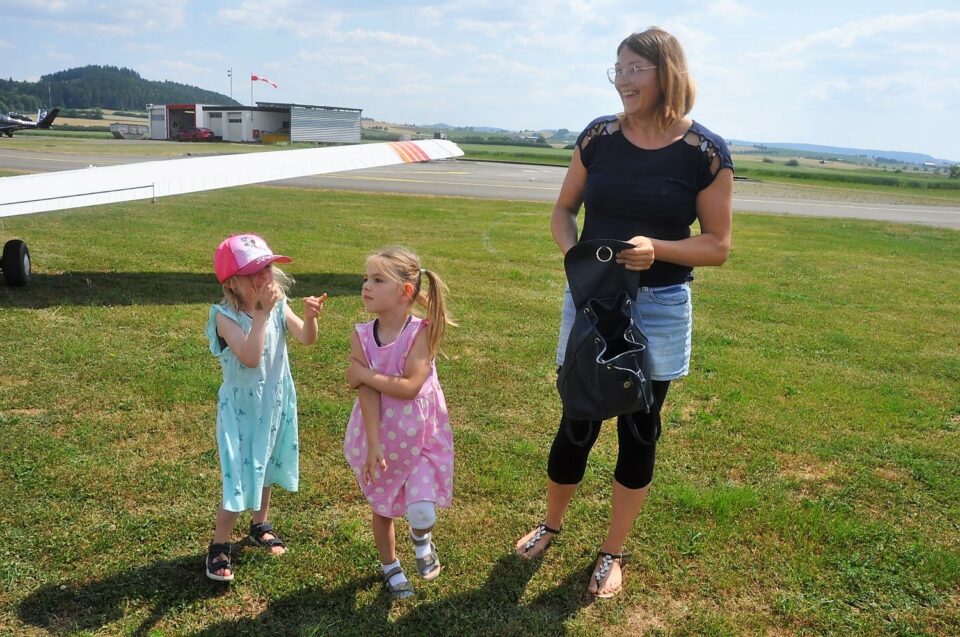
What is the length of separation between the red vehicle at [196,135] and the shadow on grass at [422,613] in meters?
63.7

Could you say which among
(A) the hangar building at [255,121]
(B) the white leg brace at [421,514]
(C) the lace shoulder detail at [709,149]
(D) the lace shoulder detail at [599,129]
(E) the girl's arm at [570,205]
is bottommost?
(B) the white leg brace at [421,514]

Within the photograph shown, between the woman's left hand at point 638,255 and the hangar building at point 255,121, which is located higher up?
the hangar building at point 255,121

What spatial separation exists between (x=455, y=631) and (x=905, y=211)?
87.4ft

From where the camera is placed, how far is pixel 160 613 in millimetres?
2828

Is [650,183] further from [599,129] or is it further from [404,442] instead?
[404,442]

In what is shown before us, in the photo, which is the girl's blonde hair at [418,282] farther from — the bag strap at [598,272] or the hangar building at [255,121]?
the hangar building at [255,121]

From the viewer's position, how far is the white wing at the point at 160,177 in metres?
7.18

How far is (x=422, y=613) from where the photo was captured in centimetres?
288

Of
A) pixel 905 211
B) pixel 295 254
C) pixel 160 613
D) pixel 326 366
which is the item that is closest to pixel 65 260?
pixel 295 254

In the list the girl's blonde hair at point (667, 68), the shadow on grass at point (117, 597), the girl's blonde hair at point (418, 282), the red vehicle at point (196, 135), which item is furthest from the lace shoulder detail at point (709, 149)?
the red vehicle at point (196, 135)

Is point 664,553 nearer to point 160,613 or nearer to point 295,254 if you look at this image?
point 160,613

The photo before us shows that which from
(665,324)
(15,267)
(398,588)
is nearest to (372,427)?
(398,588)

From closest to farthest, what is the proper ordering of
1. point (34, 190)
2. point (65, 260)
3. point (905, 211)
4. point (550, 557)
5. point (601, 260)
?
point (601, 260) < point (550, 557) < point (34, 190) < point (65, 260) < point (905, 211)

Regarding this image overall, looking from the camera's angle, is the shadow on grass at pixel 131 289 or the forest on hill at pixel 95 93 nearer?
the shadow on grass at pixel 131 289
